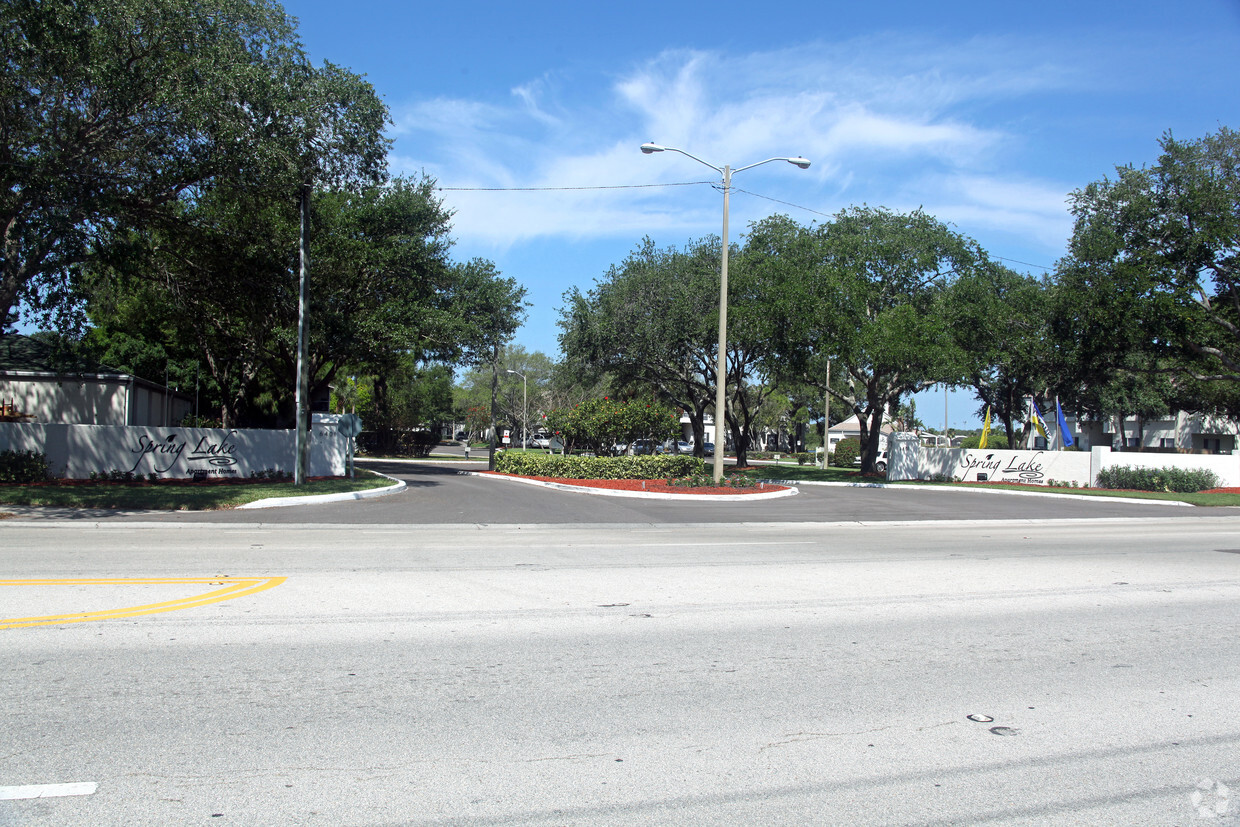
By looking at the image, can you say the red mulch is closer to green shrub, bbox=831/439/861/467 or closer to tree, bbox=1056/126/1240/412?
tree, bbox=1056/126/1240/412

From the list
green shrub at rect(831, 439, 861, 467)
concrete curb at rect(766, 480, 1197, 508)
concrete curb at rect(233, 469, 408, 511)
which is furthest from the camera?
green shrub at rect(831, 439, 861, 467)

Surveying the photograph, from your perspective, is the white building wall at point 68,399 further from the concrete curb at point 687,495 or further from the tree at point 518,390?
the tree at point 518,390

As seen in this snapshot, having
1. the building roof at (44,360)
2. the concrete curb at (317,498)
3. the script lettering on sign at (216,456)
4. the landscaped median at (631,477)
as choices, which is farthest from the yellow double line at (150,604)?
the building roof at (44,360)

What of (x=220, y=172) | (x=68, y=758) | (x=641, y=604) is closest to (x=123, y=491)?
(x=220, y=172)

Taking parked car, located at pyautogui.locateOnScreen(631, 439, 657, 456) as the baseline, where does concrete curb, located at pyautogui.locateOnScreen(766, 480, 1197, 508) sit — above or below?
below

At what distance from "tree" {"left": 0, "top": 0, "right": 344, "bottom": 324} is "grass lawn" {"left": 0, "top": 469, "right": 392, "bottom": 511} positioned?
477 cm

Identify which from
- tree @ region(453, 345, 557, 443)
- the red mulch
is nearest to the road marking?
the red mulch

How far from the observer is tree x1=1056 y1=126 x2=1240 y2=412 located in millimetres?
31016

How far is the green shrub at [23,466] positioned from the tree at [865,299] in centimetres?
2565

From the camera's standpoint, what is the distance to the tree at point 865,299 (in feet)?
108

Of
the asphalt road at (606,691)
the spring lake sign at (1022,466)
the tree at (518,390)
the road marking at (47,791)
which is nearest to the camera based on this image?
the road marking at (47,791)

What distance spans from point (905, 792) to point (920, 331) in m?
31.5

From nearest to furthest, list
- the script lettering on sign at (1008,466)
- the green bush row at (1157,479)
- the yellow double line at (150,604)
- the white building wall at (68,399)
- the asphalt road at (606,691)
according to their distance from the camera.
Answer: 1. the asphalt road at (606,691)
2. the yellow double line at (150,604)
3. the white building wall at (68,399)
4. the green bush row at (1157,479)
5. the script lettering on sign at (1008,466)

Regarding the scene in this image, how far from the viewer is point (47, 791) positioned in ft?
12.4
